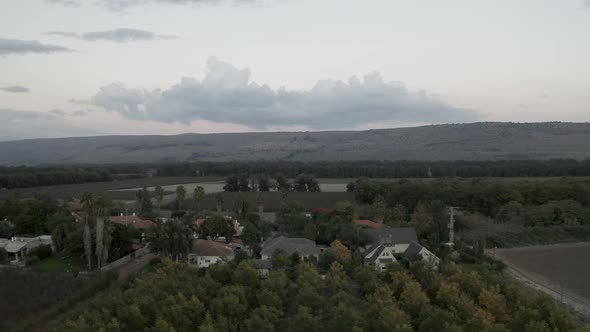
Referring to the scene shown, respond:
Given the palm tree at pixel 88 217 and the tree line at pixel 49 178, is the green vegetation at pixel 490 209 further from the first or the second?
the tree line at pixel 49 178

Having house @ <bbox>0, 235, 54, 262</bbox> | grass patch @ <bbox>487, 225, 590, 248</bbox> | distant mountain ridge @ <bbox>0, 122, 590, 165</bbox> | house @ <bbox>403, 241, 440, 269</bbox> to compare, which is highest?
distant mountain ridge @ <bbox>0, 122, 590, 165</bbox>

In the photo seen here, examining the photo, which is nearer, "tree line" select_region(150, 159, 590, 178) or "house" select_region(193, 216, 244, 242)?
"house" select_region(193, 216, 244, 242)

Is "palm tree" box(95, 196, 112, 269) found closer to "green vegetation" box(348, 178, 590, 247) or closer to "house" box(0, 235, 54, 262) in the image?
"house" box(0, 235, 54, 262)

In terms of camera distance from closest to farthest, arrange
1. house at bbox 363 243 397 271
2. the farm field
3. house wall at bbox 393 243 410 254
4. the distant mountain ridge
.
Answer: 1. house at bbox 363 243 397 271
2. house wall at bbox 393 243 410 254
3. the farm field
4. the distant mountain ridge

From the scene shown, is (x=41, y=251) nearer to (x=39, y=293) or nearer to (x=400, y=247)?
(x=39, y=293)

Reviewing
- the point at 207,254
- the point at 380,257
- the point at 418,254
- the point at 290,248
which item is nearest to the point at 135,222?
the point at 207,254

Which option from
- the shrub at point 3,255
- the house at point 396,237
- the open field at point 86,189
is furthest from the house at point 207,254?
the open field at point 86,189

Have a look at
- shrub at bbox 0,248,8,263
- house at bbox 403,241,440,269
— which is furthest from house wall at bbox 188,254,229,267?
shrub at bbox 0,248,8,263

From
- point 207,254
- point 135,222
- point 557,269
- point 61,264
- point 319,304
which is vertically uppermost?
point 135,222
